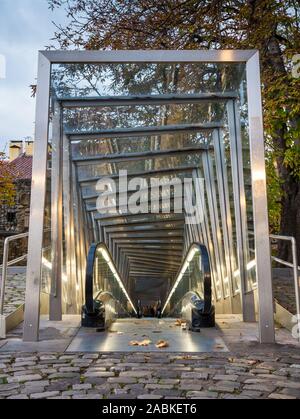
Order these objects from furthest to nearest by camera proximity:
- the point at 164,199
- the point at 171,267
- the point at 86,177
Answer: the point at 171,267, the point at 164,199, the point at 86,177

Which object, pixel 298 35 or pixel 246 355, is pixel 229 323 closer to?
pixel 246 355

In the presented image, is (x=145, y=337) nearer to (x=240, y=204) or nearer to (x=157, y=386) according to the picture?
(x=157, y=386)

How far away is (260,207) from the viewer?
5035mm

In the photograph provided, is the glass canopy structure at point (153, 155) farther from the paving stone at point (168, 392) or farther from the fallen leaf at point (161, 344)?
the paving stone at point (168, 392)

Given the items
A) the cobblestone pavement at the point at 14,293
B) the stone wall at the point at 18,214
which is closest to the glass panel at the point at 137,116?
Answer: the cobblestone pavement at the point at 14,293

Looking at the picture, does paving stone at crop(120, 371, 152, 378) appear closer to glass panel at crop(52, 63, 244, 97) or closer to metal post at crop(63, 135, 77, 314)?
glass panel at crop(52, 63, 244, 97)

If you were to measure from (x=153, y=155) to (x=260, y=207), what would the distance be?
3699 millimetres

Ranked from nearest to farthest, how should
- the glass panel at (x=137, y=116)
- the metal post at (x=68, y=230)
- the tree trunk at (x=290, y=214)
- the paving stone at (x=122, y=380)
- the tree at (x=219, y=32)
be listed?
the paving stone at (x=122, y=380) → the glass panel at (x=137, y=116) → the metal post at (x=68, y=230) → the tree at (x=219, y=32) → the tree trunk at (x=290, y=214)

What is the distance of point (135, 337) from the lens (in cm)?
516

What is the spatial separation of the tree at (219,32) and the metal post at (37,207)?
5.91 m

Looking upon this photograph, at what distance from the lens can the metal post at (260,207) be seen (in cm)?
483
